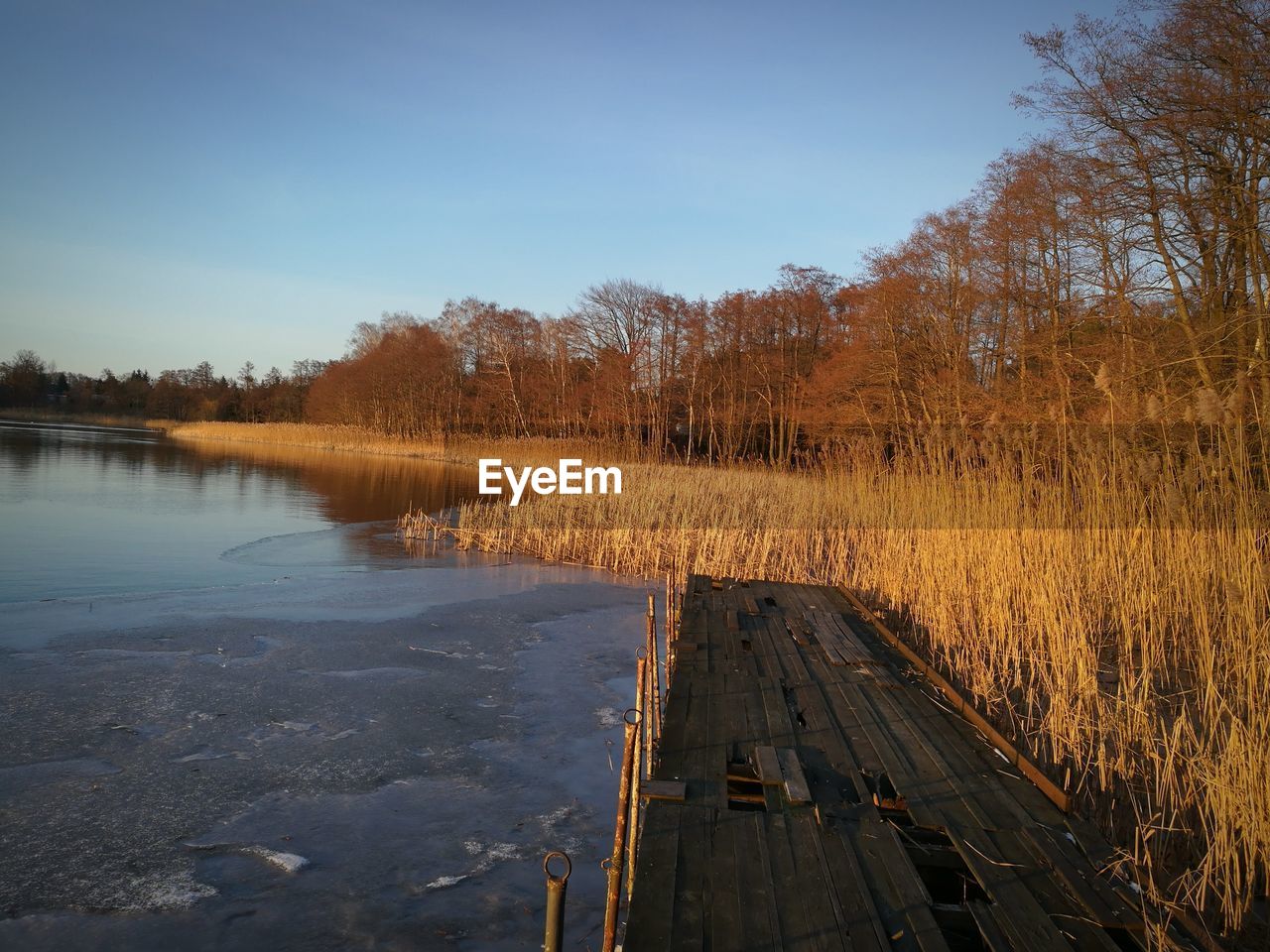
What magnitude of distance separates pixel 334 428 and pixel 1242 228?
4086 centimetres

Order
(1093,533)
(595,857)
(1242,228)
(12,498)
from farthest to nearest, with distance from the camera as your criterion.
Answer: (12,498) → (1242,228) → (1093,533) → (595,857)

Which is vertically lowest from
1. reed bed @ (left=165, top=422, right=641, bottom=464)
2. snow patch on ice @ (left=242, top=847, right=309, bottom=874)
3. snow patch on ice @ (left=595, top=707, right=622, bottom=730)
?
snow patch on ice @ (left=595, top=707, right=622, bottom=730)

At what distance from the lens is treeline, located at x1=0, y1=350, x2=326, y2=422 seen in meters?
56.2

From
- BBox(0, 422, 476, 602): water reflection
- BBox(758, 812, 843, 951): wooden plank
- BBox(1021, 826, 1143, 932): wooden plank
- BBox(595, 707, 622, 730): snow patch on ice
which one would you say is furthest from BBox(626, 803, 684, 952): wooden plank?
BBox(0, 422, 476, 602): water reflection

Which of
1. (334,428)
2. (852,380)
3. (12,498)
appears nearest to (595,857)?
(12,498)

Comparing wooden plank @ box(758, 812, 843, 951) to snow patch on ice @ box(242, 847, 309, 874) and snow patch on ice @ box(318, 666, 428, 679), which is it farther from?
snow patch on ice @ box(318, 666, 428, 679)

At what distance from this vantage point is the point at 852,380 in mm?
23547

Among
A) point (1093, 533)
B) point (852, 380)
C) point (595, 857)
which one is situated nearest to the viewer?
point (595, 857)

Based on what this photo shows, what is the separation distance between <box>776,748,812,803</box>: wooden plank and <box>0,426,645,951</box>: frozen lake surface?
82 cm

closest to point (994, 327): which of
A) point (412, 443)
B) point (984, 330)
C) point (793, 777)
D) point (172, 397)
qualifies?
point (984, 330)

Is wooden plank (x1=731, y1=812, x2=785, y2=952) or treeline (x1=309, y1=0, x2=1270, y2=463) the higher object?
treeline (x1=309, y1=0, x2=1270, y2=463)

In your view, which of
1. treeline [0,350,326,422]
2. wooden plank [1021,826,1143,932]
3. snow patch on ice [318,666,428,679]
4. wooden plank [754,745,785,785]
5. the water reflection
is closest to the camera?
wooden plank [1021,826,1143,932]

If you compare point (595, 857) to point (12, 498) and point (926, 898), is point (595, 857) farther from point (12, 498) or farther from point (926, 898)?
point (12, 498)

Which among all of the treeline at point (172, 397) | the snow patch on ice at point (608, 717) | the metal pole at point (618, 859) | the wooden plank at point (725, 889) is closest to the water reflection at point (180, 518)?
the snow patch on ice at point (608, 717)
